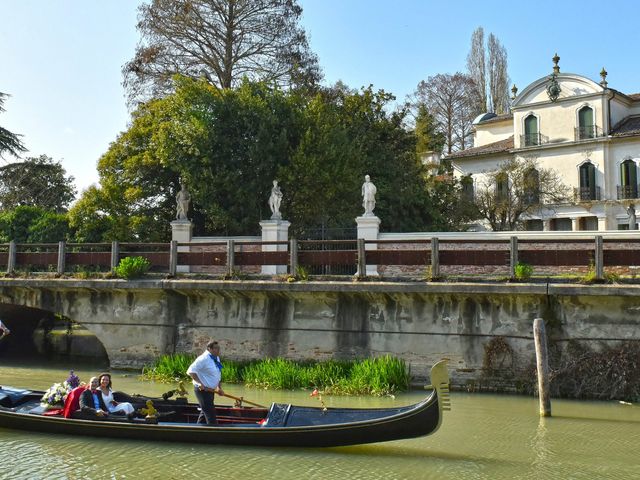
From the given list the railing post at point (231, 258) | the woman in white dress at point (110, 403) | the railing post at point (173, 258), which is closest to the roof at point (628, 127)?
the railing post at point (231, 258)

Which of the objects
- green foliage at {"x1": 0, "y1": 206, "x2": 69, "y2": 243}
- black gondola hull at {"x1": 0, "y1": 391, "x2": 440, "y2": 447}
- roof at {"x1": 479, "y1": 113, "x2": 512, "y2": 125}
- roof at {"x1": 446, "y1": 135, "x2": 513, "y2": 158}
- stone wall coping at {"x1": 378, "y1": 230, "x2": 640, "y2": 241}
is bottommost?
black gondola hull at {"x1": 0, "y1": 391, "x2": 440, "y2": 447}

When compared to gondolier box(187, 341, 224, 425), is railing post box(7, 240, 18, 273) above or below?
above

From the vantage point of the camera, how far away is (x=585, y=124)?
3578cm

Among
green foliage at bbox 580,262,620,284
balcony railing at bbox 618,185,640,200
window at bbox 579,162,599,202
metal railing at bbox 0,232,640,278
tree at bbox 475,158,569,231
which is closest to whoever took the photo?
green foliage at bbox 580,262,620,284

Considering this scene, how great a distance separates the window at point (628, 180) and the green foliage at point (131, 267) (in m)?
26.5

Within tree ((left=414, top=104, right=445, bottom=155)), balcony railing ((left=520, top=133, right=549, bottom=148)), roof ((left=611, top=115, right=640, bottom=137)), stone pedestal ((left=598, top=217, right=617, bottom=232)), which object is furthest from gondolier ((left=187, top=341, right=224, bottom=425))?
balcony railing ((left=520, top=133, right=549, bottom=148))

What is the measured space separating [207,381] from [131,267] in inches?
310

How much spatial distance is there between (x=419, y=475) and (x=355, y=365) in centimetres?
579

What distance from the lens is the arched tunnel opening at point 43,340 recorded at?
72.4 feet

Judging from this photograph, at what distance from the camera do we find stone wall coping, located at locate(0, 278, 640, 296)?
13.5 m

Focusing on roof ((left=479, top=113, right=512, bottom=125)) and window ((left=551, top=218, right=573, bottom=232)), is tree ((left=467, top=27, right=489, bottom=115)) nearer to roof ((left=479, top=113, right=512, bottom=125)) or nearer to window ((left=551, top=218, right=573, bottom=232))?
roof ((left=479, top=113, right=512, bottom=125))

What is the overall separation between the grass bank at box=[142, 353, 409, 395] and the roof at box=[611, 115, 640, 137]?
2536 cm

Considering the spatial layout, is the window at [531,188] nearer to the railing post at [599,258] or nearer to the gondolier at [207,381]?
the railing post at [599,258]

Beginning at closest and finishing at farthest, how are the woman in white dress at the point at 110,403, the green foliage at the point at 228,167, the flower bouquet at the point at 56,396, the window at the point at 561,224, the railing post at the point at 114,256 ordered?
the woman in white dress at the point at 110,403, the flower bouquet at the point at 56,396, the railing post at the point at 114,256, the green foliage at the point at 228,167, the window at the point at 561,224
